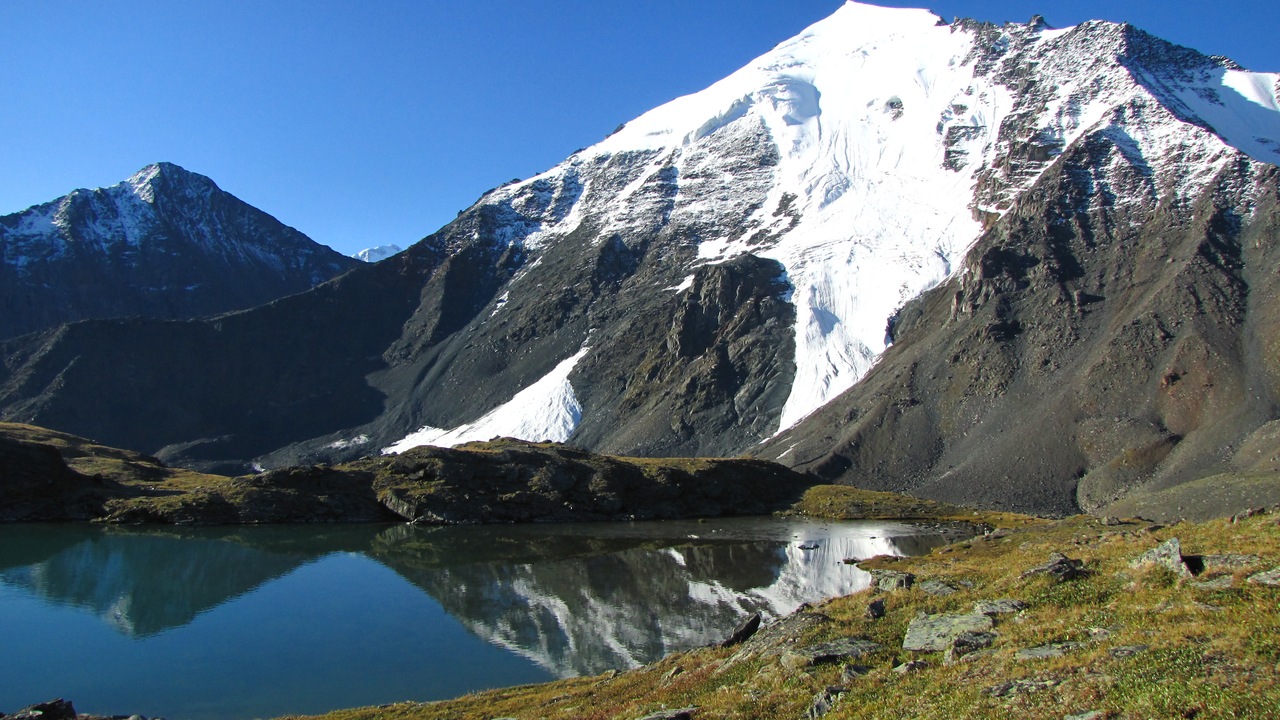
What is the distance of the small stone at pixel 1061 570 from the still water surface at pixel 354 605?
2017 centimetres

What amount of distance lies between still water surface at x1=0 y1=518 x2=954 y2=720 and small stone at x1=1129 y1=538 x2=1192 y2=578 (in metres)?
23.4

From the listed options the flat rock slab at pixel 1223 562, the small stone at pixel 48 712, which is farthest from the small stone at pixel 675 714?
the small stone at pixel 48 712

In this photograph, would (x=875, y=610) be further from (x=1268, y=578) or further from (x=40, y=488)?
(x=40, y=488)

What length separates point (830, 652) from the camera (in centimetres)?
2039

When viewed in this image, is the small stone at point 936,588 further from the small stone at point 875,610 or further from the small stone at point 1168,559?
the small stone at point 1168,559

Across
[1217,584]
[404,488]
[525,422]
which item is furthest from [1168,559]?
[525,422]

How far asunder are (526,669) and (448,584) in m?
23.0

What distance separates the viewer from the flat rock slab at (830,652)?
20.0 metres

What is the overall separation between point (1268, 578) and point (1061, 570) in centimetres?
649

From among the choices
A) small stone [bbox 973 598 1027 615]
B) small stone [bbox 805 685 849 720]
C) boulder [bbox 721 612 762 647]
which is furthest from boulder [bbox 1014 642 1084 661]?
boulder [bbox 721 612 762 647]

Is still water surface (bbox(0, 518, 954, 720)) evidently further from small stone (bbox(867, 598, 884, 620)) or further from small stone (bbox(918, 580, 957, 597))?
small stone (bbox(867, 598, 884, 620))

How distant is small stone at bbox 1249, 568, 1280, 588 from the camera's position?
1633cm

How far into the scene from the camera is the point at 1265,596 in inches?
623

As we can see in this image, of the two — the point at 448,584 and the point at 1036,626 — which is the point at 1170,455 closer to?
the point at 448,584
